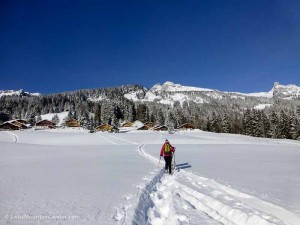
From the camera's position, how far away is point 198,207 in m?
9.75

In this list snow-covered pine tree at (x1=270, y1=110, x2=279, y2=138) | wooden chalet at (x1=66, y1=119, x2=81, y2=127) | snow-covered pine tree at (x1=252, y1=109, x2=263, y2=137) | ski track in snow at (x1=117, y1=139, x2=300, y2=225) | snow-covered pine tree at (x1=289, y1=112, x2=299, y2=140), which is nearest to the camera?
ski track in snow at (x1=117, y1=139, x2=300, y2=225)

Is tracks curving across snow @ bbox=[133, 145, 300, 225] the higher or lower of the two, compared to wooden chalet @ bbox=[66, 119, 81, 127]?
lower

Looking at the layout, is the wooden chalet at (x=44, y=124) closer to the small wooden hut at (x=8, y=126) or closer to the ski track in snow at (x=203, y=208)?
the small wooden hut at (x=8, y=126)

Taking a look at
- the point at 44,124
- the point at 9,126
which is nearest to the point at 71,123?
the point at 44,124

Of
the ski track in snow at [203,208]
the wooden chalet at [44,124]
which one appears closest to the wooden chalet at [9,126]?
the wooden chalet at [44,124]

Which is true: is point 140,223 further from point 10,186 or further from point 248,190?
point 10,186

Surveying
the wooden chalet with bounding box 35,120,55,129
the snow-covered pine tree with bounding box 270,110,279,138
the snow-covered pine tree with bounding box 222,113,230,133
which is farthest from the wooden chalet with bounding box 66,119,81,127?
the snow-covered pine tree with bounding box 270,110,279,138

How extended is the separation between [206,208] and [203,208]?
0.11 m

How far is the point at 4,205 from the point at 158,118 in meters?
129

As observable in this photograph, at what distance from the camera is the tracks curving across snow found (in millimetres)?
8031

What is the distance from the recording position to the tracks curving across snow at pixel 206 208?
26.3 ft

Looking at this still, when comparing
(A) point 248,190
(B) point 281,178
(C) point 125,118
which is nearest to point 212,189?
(A) point 248,190

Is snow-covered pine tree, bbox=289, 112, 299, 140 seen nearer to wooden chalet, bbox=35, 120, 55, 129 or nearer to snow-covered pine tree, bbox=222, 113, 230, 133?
snow-covered pine tree, bbox=222, 113, 230, 133

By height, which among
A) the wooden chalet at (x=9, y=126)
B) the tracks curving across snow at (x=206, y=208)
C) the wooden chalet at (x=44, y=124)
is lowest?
the tracks curving across snow at (x=206, y=208)
